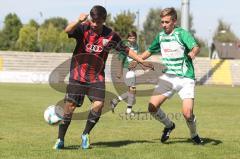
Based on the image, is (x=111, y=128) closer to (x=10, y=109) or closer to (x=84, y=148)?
(x=84, y=148)

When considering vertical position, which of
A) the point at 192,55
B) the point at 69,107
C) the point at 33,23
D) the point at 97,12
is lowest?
the point at 69,107

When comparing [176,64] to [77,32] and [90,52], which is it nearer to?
[90,52]

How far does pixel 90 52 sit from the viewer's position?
26.9ft

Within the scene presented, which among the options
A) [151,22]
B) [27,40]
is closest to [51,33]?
[27,40]

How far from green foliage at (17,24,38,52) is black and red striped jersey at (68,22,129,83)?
55662 mm

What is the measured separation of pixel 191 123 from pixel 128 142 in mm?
1116

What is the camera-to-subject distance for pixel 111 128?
1124 cm

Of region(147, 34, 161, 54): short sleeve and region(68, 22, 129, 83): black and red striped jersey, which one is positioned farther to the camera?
region(147, 34, 161, 54): short sleeve

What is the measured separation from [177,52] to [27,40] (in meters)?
65.7

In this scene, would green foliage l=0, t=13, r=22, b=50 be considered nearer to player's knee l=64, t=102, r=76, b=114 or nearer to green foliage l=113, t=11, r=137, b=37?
green foliage l=113, t=11, r=137, b=37

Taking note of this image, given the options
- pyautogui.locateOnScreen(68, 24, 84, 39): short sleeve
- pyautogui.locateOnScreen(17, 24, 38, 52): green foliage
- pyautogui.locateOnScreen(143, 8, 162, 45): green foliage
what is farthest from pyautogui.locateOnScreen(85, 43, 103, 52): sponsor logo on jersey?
pyautogui.locateOnScreen(143, 8, 162, 45): green foliage

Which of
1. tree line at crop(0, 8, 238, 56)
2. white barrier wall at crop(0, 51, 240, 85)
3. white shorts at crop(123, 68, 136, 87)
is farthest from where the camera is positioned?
tree line at crop(0, 8, 238, 56)

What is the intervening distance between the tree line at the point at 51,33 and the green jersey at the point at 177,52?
39.6 meters

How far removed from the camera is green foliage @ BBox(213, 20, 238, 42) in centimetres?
12226
